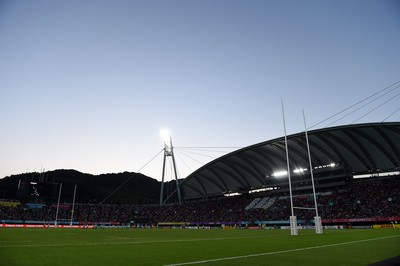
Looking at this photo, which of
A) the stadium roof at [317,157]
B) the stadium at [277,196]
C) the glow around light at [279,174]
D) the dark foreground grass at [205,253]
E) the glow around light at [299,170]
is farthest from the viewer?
the glow around light at [279,174]

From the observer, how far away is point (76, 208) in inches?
3841

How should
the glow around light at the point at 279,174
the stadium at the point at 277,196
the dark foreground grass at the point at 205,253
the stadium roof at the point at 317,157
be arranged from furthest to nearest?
the glow around light at the point at 279,174, the stadium roof at the point at 317,157, the stadium at the point at 277,196, the dark foreground grass at the point at 205,253

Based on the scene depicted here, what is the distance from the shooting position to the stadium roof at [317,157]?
53.0 m

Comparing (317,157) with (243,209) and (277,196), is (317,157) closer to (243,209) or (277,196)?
(277,196)

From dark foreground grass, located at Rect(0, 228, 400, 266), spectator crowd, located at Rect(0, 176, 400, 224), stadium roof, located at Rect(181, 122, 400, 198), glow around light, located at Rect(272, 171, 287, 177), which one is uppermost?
stadium roof, located at Rect(181, 122, 400, 198)

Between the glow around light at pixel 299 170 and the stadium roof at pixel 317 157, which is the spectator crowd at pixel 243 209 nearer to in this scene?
the stadium roof at pixel 317 157

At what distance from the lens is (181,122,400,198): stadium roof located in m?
53.0

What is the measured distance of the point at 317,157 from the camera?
2520 inches

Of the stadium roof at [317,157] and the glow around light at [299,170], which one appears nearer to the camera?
the stadium roof at [317,157]

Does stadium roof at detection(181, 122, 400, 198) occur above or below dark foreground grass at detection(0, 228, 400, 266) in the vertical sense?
above

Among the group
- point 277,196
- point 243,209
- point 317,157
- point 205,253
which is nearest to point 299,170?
point 317,157

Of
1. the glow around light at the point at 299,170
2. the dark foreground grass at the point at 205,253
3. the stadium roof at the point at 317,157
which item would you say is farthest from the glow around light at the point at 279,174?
the dark foreground grass at the point at 205,253

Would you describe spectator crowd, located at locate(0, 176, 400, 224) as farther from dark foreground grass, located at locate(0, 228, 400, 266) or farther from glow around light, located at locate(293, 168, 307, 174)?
dark foreground grass, located at locate(0, 228, 400, 266)

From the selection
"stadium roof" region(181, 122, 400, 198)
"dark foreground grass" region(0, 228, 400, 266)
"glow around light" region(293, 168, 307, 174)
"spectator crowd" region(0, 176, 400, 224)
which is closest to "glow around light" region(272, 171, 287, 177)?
"stadium roof" region(181, 122, 400, 198)
